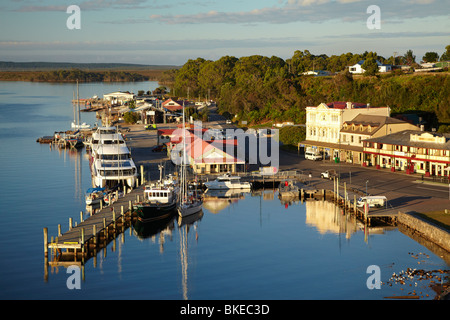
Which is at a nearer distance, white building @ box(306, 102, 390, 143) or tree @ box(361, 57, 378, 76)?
white building @ box(306, 102, 390, 143)

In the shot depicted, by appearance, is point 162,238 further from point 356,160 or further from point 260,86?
point 260,86

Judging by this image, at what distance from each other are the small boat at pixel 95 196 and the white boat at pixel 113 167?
3.31m

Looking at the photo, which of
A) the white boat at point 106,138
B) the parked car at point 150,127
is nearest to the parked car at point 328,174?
the white boat at point 106,138

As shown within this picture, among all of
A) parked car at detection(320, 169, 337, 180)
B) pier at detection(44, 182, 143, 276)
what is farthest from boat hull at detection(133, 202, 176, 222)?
parked car at detection(320, 169, 337, 180)

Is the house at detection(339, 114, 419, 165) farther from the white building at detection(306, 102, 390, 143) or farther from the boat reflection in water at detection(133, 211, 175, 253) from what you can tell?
the boat reflection in water at detection(133, 211, 175, 253)

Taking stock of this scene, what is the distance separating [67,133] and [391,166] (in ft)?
245

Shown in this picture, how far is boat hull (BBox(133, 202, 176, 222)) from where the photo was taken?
60.3m

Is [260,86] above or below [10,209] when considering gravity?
above

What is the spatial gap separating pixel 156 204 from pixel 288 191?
58.7 ft

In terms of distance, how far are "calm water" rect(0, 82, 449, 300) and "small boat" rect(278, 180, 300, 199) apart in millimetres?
1245

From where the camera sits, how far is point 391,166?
8019cm
